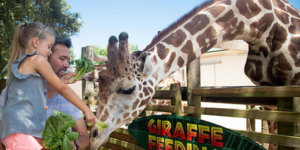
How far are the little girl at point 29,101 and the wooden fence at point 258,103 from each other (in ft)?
4.46

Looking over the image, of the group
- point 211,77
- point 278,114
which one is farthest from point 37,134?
point 211,77

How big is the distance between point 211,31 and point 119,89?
1.38m

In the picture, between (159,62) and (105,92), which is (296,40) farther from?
(105,92)

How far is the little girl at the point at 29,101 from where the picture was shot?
2100 mm

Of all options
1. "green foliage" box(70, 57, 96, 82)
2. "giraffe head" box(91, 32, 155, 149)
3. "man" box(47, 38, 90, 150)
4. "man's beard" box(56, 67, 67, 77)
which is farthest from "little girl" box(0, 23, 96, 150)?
"giraffe head" box(91, 32, 155, 149)

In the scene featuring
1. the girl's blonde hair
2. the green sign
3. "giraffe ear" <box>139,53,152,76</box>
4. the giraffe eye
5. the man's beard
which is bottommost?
the green sign

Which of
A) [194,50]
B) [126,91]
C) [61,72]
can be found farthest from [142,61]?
[61,72]

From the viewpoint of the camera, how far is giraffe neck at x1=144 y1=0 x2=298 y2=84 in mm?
3205

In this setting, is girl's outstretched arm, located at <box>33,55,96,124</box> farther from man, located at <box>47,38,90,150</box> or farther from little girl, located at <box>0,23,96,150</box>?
man, located at <box>47,38,90,150</box>

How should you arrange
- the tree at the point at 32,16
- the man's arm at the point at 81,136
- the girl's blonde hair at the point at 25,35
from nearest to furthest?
the girl's blonde hair at the point at 25,35 < the man's arm at the point at 81,136 < the tree at the point at 32,16

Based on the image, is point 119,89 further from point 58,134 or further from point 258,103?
point 258,103

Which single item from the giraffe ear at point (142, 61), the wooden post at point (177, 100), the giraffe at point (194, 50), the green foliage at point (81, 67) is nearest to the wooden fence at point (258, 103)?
the wooden post at point (177, 100)

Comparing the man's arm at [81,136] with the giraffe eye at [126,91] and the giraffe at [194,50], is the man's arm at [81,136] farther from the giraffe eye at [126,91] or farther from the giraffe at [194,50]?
A: the giraffe eye at [126,91]

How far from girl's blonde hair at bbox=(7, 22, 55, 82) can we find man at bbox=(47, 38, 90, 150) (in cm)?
41
